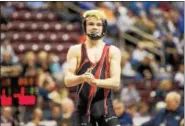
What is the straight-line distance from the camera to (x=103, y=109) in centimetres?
526

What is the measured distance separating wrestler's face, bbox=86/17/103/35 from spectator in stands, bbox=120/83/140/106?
6127mm

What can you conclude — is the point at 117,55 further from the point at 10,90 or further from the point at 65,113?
the point at 10,90

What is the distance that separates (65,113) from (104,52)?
4.12 meters

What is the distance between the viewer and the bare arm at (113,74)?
5133 millimetres

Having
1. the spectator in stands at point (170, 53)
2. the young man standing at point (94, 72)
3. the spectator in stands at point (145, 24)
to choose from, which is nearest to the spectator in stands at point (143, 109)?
the spectator in stands at point (170, 53)

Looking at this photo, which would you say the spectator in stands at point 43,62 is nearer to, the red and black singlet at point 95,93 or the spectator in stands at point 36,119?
the spectator in stands at point 36,119

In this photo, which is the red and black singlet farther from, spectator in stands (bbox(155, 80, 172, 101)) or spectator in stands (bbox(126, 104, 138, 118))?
spectator in stands (bbox(155, 80, 172, 101))

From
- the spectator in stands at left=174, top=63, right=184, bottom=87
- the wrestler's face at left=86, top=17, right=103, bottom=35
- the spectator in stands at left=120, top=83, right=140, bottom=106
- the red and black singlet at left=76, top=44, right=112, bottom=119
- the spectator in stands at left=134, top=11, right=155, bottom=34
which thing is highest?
the wrestler's face at left=86, top=17, right=103, bottom=35

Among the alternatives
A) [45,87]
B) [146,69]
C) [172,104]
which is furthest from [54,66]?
[172,104]

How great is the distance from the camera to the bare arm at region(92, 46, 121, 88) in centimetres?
513

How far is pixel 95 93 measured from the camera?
17.3 feet

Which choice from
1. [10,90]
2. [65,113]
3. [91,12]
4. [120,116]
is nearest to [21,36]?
[10,90]

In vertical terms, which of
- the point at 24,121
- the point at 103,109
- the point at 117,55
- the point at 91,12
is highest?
the point at 91,12

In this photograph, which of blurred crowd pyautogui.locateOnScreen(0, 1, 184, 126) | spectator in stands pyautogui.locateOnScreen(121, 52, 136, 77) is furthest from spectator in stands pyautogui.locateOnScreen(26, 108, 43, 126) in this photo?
spectator in stands pyautogui.locateOnScreen(121, 52, 136, 77)
